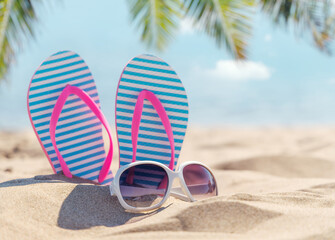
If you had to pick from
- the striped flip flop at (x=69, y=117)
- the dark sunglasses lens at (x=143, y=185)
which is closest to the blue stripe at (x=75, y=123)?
the striped flip flop at (x=69, y=117)

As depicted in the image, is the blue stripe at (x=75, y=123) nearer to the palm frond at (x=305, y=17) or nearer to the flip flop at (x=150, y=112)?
the flip flop at (x=150, y=112)

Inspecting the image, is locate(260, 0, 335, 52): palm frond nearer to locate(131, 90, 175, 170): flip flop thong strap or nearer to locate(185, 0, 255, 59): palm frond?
locate(185, 0, 255, 59): palm frond

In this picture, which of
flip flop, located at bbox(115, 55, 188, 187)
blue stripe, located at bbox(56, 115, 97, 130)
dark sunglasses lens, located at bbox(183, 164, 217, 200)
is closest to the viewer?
dark sunglasses lens, located at bbox(183, 164, 217, 200)

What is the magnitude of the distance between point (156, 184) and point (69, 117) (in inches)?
21.9

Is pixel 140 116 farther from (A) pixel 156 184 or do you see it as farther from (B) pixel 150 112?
(A) pixel 156 184

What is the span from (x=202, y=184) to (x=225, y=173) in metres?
0.98

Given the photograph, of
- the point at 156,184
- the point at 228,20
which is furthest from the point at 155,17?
the point at 156,184

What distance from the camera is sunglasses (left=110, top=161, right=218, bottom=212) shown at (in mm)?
1395

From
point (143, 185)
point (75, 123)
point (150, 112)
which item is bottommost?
point (143, 185)

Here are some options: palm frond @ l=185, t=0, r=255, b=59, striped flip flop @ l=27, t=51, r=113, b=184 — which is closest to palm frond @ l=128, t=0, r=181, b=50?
palm frond @ l=185, t=0, r=255, b=59

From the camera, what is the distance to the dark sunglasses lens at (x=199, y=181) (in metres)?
1.54

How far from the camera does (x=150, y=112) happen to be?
5.62 ft

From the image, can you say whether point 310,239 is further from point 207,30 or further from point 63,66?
point 207,30

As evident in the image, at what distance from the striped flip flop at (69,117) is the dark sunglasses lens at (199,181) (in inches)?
15.7
